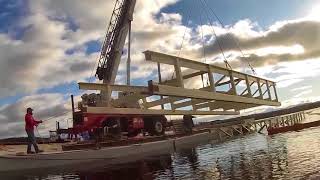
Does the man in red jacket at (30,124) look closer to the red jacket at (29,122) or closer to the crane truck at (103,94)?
the red jacket at (29,122)

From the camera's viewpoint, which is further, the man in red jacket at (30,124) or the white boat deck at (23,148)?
the white boat deck at (23,148)

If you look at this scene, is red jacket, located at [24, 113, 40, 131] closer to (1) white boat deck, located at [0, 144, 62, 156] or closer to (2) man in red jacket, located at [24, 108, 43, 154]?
(2) man in red jacket, located at [24, 108, 43, 154]

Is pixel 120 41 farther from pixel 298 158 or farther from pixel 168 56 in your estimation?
pixel 298 158

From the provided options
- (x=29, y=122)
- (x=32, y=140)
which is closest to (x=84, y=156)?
(x=32, y=140)

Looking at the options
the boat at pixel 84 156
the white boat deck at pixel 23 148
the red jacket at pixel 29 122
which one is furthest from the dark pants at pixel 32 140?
the white boat deck at pixel 23 148

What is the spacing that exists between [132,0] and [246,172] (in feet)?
65.5

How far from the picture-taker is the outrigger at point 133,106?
1692 cm

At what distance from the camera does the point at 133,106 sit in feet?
82.0

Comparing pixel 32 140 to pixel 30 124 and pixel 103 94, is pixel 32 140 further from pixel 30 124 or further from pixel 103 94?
pixel 103 94

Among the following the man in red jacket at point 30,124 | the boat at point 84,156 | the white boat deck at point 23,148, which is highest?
the man in red jacket at point 30,124

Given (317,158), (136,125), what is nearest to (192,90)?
(317,158)

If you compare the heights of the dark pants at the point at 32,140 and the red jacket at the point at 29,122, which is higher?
the red jacket at the point at 29,122

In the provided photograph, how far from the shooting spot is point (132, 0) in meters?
30.2

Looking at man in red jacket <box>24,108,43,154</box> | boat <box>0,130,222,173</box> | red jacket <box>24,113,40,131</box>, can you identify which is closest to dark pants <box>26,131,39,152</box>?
man in red jacket <box>24,108,43,154</box>
